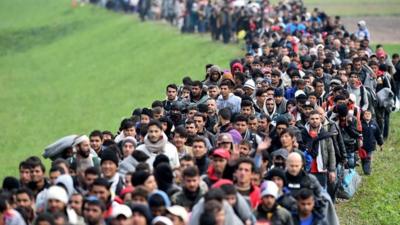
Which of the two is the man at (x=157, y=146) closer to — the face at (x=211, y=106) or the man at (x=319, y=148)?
the man at (x=319, y=148)

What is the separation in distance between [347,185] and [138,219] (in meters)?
7.63

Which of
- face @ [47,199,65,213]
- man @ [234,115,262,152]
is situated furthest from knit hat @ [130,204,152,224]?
man @ [234,115,262,152]

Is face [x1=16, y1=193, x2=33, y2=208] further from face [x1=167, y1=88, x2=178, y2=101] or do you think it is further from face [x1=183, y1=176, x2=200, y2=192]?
face [x1=167, y1=88, x2=178, y2=101]

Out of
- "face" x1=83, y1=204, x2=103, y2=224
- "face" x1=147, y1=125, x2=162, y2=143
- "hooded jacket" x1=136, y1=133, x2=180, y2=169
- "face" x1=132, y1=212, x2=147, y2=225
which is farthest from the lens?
"face" x1=147, y1=125, x2=162, y2=143

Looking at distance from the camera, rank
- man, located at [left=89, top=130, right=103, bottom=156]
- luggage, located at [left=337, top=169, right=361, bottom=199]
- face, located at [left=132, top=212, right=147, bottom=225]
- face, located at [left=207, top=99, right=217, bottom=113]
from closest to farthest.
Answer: face, located at [left=132, top=212, right=147, bottom=225] < man, located at [left=89, top=130, right=103, bottom=156] < face, located at [left=207, top=99, right=217, bottom=113] < luggage, located at [left=337, top=169, right=361, bottom=199]

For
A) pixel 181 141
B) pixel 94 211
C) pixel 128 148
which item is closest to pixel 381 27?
pixel 181 141

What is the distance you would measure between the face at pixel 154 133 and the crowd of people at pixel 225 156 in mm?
12

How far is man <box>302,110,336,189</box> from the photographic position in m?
16.5

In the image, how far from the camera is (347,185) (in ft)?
61.0

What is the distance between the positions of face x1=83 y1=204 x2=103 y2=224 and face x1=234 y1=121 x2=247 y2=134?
4.96m

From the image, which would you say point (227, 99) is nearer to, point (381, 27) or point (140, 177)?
point (140, 177)

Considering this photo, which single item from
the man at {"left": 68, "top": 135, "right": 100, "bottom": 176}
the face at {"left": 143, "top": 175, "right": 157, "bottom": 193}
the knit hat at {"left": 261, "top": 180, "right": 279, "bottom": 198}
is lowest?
the man at {"left": 68, "top": 135, "right": 100, "bottom": 176}

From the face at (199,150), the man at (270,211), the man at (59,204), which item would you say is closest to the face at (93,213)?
the man at (59,204)

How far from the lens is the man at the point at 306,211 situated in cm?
1279
